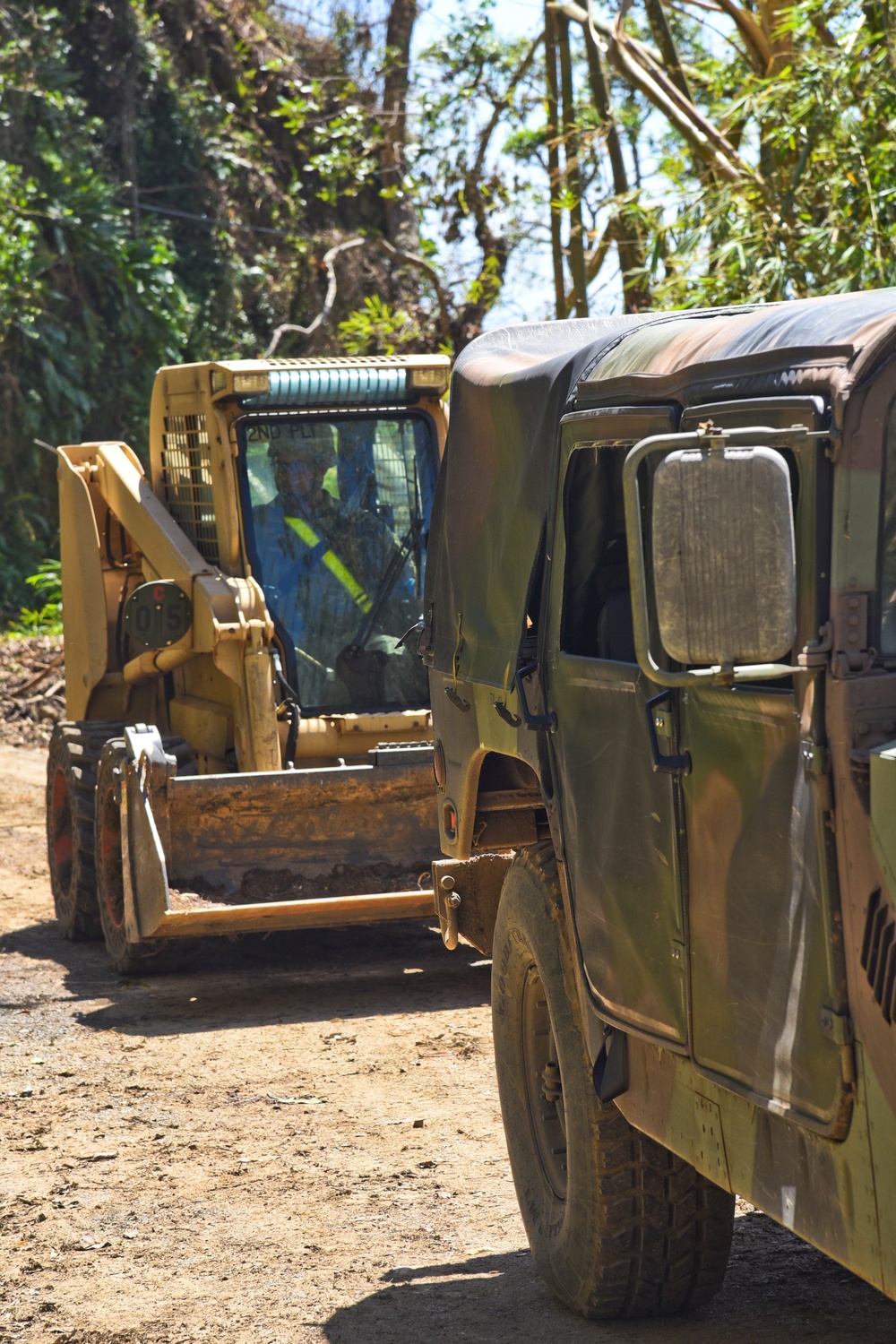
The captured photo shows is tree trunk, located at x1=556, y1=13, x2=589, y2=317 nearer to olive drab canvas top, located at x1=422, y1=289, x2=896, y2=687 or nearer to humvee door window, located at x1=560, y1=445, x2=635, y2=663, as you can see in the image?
olive drab canvas top, located at x1=422, y1=289, x2=896, y2=687

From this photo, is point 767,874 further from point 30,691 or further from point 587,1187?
point 30,691

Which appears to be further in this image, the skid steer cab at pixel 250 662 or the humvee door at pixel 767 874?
the skid steer cab at pixel 250 662

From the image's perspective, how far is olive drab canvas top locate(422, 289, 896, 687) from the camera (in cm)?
290

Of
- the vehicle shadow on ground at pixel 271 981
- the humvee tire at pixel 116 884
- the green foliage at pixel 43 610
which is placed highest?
the green foliage at pixel 43 610

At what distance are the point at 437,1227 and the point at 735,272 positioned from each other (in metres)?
6.56

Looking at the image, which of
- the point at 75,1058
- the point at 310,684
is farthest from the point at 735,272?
the point at 75,1058

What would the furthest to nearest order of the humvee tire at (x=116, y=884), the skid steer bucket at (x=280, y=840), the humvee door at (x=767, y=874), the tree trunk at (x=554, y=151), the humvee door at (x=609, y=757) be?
the tree trunk at (x=554, y=151) < the humvee tire at (x=116, y=884) < the skid steer bucket at (x=280, y=840) < the humvee door at (x=609, y=757) < the humvee door at (x=767, y=874)

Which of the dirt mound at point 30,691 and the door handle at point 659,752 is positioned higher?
the door handle at point 659,752

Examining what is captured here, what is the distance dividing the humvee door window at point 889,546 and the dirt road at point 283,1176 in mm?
Result: 2014

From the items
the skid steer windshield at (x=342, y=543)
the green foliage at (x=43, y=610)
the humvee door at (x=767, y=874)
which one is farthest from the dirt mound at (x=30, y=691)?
the humvee door at (x=767, y=874)

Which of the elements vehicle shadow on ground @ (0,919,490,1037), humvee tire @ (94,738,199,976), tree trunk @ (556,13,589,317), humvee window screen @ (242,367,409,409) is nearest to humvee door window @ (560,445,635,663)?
vehicle shadow on ground @ (0,919,490,1037)

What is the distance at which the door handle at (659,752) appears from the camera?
3258 millimetres

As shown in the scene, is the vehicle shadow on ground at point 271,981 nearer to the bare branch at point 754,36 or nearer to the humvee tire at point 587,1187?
the humvee tire at point 587,1187

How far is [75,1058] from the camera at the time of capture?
6.85m
